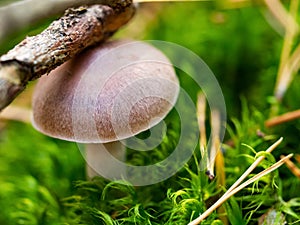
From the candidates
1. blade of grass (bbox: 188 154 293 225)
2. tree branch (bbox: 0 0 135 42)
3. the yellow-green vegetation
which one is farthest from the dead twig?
tree branch (bbox: 0 0 135 42)

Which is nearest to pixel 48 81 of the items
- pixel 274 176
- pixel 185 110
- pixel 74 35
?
pixel 74 35

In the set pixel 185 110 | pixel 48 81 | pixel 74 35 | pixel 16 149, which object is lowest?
pixel 16 149

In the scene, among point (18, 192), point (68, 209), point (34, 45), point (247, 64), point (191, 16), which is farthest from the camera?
point (191, 16)

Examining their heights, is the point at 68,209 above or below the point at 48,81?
below

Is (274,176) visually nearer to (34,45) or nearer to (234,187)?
(234,187)

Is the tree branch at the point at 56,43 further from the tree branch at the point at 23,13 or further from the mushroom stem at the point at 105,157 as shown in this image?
the mushroom stem at the point at 105,157

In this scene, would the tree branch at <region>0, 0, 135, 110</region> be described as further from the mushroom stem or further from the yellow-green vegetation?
the mushroom stem
